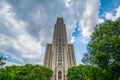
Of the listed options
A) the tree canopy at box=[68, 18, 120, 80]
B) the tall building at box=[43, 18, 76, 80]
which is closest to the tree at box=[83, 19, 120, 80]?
the tree canopy at box=[68, 18, 120, 80]

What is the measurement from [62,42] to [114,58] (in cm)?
10684

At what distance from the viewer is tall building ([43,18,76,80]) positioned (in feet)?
381

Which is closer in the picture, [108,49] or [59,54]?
[108,49]

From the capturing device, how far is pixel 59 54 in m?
126

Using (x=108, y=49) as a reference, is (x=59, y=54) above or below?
above

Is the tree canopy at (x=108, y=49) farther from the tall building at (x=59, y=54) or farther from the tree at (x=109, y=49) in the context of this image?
the tall building at (x=59, y=54)

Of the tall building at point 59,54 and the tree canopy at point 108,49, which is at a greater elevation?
the tall building at point 59,54

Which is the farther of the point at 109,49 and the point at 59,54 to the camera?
the point at 59,54

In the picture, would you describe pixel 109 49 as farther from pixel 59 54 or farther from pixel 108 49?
pixel 59 54

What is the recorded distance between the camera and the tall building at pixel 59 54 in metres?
116

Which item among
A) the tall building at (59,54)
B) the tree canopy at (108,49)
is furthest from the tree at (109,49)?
the tall building at (59,54)

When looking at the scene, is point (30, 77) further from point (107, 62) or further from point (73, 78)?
point (107, 62)

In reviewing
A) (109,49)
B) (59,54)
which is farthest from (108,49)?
(59,54)

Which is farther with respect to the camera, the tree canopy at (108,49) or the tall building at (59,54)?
the tall building at (59,54)
